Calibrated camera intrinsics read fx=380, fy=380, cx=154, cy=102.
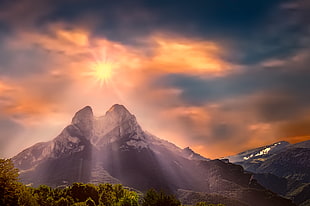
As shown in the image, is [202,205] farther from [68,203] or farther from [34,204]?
→ [34,204]

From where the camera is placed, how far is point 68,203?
456 feet

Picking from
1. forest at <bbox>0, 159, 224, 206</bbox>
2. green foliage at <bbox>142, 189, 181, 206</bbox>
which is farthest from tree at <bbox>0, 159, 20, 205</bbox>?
green foliage at <bbox>142, 189, 181, 206</bbox>

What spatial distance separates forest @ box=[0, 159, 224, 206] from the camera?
6369cm

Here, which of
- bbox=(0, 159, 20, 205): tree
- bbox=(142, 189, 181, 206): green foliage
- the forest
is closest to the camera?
bbox=(0, 159, 20, 205): tree

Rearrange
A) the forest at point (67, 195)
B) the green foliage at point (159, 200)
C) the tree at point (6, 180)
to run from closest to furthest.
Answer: the tree at point (6, 180)
the forest at point (67, 195)
the green foliage at point (159, 200)

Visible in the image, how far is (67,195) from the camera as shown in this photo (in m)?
152

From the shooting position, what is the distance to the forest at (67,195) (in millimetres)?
63688

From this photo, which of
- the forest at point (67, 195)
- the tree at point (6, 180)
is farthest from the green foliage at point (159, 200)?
the tree at point (6, 180)

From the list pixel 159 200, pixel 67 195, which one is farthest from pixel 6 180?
pixel 67 195

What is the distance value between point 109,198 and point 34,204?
215 feet

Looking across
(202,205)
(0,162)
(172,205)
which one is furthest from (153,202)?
(0,162)

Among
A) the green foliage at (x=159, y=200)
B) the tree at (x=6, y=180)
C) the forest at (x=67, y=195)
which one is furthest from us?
the green foliage at (x=159, y=200)

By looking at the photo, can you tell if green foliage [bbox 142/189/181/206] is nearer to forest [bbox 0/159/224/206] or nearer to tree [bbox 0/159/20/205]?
forest [bbox 0/159/224/206]

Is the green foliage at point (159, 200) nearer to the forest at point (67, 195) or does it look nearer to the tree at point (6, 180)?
the forest at point (67, 195)
